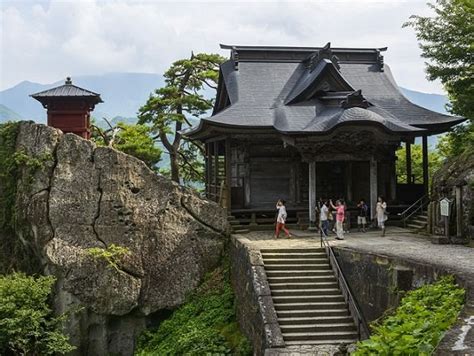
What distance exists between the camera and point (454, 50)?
798 inches

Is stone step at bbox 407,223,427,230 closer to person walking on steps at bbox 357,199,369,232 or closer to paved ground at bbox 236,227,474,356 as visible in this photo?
paved ground at bbox 236,227,474,356

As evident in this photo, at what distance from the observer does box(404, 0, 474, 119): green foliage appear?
65.9ft

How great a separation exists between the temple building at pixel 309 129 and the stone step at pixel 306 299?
6.37 metres

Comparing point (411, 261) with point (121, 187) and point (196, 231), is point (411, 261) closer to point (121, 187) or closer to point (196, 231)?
point (196, 231)

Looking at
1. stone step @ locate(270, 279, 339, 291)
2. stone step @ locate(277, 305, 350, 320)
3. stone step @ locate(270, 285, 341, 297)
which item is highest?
stone step @ locate(270, 279, 339, 291)

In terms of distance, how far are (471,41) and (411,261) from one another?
12.5 meters

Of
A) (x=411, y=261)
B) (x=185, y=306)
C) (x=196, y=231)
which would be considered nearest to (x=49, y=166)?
(x=196, y=231)

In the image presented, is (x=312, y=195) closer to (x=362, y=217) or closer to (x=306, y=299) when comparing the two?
(x=362, y=217)

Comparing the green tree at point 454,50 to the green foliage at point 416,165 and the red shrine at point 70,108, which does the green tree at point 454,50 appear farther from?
the red shrine at point 70,108

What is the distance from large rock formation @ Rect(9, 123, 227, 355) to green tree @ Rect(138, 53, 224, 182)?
12638 mm

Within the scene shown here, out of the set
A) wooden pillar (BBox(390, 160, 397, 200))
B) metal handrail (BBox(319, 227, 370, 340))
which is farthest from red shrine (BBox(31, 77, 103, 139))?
wooden pillar (BBox(390, 160, 397, 200))

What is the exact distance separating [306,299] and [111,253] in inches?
282

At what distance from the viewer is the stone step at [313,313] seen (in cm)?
1325

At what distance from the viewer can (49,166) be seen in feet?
60.5
